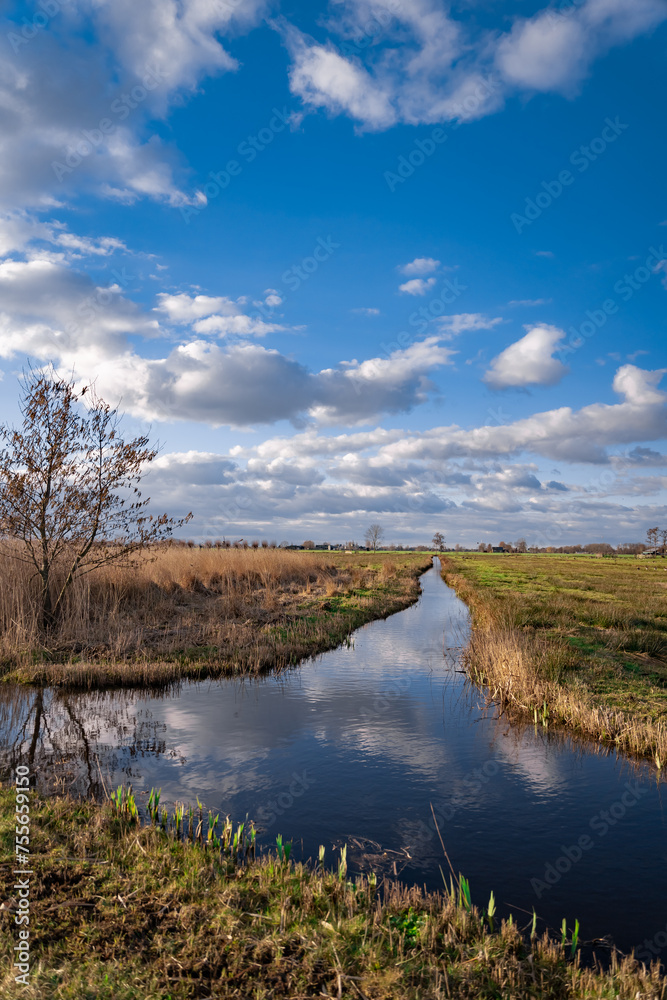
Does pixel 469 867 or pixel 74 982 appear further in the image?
pixel 469 867

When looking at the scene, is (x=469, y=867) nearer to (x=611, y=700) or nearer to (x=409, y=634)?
(x=611, y=700)

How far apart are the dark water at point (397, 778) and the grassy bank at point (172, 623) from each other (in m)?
1.23

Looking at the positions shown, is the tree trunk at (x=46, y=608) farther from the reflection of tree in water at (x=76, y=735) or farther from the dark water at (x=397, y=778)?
the dark water at (x=397, y=778)

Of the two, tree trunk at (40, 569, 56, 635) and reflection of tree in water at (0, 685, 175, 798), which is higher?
tree trunk at (40, 569, 56, 635)

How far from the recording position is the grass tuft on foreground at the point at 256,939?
3986 millimetres

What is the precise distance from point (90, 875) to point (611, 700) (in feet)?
36.5

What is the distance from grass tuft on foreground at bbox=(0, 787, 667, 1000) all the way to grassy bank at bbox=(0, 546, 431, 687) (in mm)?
9561

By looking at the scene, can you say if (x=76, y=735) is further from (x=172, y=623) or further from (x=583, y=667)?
(x=583, y=667)

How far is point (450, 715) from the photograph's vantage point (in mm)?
12344

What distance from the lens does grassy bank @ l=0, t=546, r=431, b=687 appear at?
1493 cm

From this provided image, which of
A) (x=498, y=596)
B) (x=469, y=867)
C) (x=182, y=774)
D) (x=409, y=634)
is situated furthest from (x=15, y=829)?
(x=498, y=596)

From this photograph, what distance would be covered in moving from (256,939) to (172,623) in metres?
16.7

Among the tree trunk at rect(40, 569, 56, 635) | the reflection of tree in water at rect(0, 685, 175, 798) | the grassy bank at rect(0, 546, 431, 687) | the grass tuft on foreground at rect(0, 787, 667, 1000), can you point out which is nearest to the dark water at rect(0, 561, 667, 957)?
the reflection of tree in water at rect(0, 685, 175, 798)

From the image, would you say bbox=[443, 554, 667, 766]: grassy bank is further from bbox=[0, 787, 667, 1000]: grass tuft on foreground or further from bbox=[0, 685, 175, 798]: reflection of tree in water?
bbox=[0, 685, 175, 798]: reflection of tree in water
